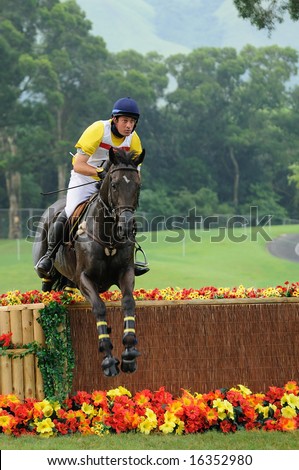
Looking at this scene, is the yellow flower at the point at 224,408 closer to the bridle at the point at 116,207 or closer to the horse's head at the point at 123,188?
the horse's head at the point at 123,188

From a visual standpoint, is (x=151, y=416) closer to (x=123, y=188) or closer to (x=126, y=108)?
(x=123, y=188)

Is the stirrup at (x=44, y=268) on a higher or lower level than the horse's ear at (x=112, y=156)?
lower

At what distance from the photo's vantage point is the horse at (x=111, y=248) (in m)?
8.57

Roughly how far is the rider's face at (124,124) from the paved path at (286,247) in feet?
116

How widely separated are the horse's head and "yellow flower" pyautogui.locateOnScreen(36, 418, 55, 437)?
2.02 m

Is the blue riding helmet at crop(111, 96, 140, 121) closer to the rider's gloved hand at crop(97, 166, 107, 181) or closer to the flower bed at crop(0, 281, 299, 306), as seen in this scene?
the rider's gloved hand at crop(97, 166, 107, 181)

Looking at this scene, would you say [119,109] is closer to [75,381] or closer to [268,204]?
[75,381]

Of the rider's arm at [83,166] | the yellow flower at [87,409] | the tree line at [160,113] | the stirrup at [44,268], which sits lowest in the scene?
the yellow flower at [87,409]

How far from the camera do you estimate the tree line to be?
60.5 metres

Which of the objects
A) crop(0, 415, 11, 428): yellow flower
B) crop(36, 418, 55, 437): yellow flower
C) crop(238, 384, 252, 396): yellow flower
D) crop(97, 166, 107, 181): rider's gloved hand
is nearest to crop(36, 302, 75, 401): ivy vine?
crop(36, 418, 55, 437): yellow flower

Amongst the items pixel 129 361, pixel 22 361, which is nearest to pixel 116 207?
pixel 129 361

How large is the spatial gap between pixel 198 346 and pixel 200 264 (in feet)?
110

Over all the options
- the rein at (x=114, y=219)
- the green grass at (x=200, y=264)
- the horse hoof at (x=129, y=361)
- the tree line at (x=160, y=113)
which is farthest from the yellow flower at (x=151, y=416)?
the tree line at (x=160, y=113)
